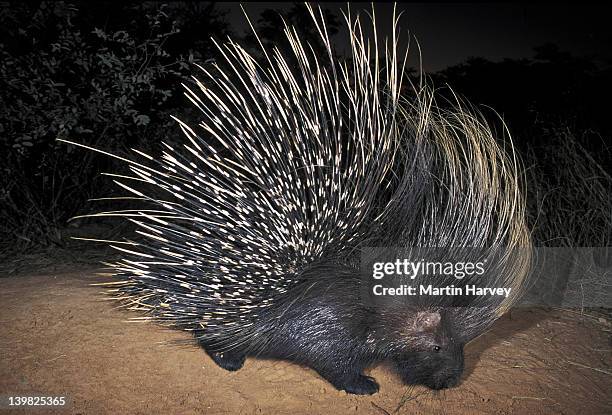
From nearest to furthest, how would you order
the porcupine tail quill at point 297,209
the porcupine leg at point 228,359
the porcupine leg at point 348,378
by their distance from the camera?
the porcupine tail quill at point 297,209, the porcupine leg at point 348,378, the porcupine leg at point 228,359

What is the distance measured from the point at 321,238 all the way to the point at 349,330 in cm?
55

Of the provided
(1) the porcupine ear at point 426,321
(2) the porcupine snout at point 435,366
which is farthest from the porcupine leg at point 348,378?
(1) the porcupine ear at point 426,321

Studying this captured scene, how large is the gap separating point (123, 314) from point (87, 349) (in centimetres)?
49

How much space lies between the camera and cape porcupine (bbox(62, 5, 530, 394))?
8.25ft

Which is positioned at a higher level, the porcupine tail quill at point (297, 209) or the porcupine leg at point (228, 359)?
the porcupine tail quill at point (297, 209)

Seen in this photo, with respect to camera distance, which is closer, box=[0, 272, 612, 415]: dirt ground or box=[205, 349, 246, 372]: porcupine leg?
box=[0, 272, 612, 415]: dirt ground

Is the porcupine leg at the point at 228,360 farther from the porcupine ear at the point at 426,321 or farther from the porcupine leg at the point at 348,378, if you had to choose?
the porcupine ear at the point at 426,321

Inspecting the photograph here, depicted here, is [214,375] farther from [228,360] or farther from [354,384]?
[354,384]

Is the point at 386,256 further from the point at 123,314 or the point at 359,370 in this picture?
the point at 123,314

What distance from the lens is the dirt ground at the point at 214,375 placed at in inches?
101

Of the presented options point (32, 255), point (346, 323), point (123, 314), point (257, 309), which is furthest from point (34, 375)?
point (32, 255)

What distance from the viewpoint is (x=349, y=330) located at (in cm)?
273

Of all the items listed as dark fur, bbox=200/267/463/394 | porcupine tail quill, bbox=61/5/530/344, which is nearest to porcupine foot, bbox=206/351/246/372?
porcupine tail quill, bbox=61/5/530/344

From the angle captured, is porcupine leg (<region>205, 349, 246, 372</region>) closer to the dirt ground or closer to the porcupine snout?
the dirt ground
